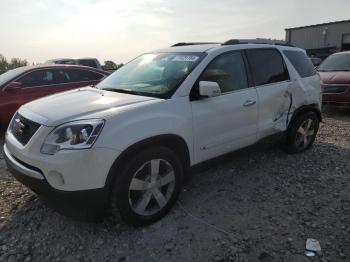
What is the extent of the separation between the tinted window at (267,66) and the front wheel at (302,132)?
0.77 meters

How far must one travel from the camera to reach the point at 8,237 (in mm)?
3404

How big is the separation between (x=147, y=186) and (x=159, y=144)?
423mm

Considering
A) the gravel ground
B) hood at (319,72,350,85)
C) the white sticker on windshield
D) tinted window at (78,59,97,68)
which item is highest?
the white sticker on windshield

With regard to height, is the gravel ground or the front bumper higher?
the front bumper

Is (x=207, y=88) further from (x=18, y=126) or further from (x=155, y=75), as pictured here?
(x=18, y=126)

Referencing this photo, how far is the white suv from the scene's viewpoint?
120 inches

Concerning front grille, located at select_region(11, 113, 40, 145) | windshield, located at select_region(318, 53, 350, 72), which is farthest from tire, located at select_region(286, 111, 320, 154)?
windshield, located at select_region(318, 53, 350, 72)

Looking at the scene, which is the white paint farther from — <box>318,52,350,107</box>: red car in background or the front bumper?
<box>318,52,350,107</box>: red car in background

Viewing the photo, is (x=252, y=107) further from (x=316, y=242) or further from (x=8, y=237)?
(x=8, y=237)

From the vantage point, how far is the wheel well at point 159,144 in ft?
10.2

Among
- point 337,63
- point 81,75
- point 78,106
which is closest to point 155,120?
point 78,106

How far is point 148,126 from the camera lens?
10.9 ft

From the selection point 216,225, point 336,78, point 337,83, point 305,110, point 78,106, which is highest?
point 78,106

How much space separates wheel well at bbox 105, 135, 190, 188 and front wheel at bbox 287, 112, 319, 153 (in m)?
2.30
